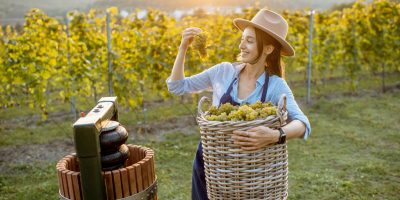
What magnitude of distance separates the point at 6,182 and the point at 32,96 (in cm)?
175

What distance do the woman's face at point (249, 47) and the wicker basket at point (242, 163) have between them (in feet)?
1.48

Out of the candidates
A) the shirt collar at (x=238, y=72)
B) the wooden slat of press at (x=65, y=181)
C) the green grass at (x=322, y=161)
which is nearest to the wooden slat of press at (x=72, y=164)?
the wooden slat of press at (x=65, y=181)

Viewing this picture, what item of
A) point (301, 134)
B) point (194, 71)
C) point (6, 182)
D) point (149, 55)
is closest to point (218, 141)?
point (301, 134)

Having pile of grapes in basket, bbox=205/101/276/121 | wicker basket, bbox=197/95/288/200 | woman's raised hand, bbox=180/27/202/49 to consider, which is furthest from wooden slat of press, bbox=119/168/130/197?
woman's raised hand, bbox=180/27/202/49

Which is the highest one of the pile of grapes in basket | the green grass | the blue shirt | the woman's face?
the woman's face

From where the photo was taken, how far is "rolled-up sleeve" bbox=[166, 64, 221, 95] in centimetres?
256

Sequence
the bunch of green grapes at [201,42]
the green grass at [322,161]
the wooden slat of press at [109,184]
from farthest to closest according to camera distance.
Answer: the green grass at [322,161]
the bunch of green grapes at [201,42]
the wooden slat of press at [109,184]

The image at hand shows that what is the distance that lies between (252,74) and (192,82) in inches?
15.1

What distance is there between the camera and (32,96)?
22.0 feet

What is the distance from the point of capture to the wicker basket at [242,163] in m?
1.91

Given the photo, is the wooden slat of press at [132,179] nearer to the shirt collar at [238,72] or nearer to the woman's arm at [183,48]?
the woman's arm at [183,48]

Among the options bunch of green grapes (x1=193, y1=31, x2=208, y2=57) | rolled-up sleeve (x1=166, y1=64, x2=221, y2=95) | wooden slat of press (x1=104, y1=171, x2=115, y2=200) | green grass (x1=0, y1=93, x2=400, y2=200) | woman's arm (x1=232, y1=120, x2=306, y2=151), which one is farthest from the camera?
green grass (x1=0, y1=93, x2=400, y2=200)

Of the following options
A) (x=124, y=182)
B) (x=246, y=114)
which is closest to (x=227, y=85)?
(x=246, y=114)

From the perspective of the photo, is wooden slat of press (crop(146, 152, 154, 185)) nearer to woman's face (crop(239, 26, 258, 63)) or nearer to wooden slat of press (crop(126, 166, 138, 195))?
wooden slat of press (crop(126, 166, 138, 195))
